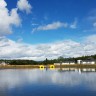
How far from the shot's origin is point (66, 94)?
114 ft

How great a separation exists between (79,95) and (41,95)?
499 centimetres

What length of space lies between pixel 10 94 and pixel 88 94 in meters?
10.4

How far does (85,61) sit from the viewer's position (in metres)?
193

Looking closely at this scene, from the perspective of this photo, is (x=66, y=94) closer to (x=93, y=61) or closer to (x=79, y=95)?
(x=79, y=95)

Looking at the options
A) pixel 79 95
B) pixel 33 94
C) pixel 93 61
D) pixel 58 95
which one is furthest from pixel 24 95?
pixel 93 61

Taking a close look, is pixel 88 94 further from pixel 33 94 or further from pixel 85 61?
pixel 85 61

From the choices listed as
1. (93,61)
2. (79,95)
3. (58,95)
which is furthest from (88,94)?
(93,61)

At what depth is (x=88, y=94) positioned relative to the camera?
34219mm

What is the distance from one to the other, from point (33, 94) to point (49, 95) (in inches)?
94.8

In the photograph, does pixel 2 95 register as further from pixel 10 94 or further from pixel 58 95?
pixel 58 95

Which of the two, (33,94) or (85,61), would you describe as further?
(85,61)

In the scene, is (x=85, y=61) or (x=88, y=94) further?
(x=85, y=61)

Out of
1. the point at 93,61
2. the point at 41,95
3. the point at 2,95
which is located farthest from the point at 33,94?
the point at 93,61

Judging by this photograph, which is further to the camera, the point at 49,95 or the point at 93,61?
the point at 93,61
